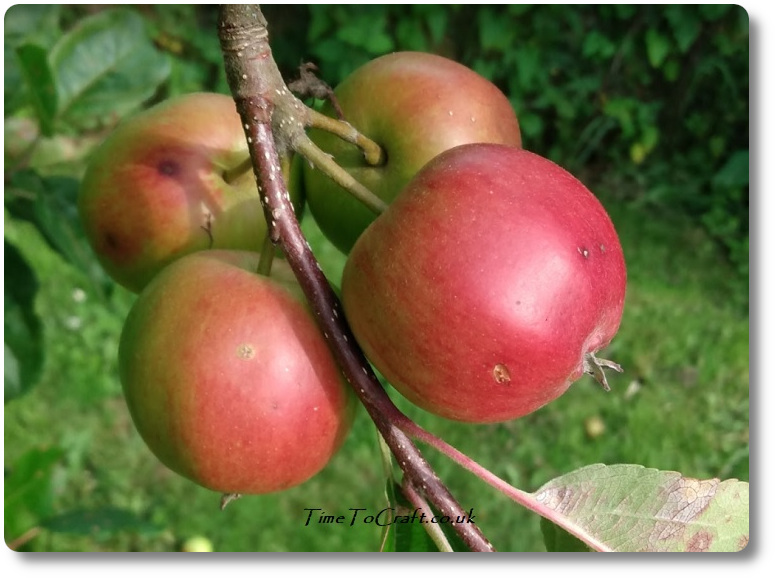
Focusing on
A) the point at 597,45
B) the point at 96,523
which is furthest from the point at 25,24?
the point at 597,45

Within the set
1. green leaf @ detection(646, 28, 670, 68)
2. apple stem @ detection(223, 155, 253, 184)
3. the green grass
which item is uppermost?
apple stem @ detection(223, 155, 253, 184)

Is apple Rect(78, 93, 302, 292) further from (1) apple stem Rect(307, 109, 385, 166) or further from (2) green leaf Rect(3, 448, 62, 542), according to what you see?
(2) green leaf Rect(3, 448, 62, 542)

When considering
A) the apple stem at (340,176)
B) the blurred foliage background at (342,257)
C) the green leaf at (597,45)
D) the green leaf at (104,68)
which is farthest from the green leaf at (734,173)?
the apple stem at (340,176)

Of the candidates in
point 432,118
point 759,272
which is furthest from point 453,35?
point 432,118

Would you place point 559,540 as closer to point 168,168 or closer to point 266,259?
point 266,259

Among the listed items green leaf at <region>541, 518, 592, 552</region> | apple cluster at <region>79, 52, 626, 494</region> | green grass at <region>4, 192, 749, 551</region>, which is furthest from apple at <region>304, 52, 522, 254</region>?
green grass at <region>4, 192, 749, 551</region>

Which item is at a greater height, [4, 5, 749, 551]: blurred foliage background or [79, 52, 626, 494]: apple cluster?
[79, 52, 626, 494]: apple cluster

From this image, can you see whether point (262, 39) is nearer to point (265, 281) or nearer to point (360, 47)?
point (265, 281)
